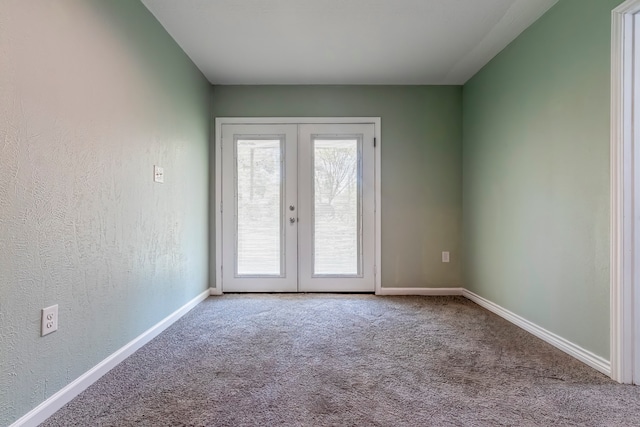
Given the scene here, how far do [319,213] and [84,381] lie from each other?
2.43m

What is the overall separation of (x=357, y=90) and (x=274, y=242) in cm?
186

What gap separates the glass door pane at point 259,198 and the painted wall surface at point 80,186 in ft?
3.13

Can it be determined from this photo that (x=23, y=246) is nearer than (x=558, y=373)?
Yes

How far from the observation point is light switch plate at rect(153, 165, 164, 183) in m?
2.40

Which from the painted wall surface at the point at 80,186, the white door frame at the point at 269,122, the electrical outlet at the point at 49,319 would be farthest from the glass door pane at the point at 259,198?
the electrical outlet at the point at 49,319

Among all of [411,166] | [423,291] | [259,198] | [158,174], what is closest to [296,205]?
[259,198]

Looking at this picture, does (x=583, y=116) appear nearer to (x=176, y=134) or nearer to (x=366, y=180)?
(x=366, y=180)

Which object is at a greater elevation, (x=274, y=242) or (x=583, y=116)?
(x=583, y=116)

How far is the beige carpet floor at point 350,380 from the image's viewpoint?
4.74ft

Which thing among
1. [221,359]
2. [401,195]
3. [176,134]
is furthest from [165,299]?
[401,195]

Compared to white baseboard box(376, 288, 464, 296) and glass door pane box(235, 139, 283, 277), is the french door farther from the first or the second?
white baseboard box(376, 288, 464, 296)

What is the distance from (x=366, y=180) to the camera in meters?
3.64

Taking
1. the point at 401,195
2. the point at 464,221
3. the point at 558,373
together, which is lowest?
the point at 558,373

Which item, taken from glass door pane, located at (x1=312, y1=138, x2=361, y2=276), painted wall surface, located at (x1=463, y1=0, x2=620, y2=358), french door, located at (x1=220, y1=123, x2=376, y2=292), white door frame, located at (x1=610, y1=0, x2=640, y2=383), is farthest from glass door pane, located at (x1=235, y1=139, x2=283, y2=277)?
white door frame, located at (x1=610, y1=0, x2=640, y2=383)
